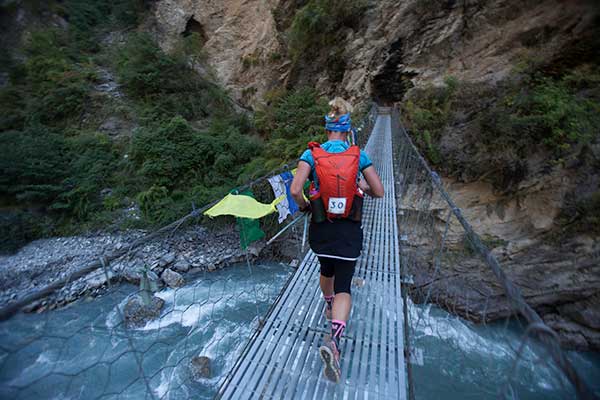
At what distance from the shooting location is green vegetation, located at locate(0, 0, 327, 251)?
6637mm

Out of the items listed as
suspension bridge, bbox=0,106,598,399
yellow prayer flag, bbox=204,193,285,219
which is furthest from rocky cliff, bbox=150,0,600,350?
yellow prayer flag, bbox=204,193,285,219

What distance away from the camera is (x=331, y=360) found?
114cm

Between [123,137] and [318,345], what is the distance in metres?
10.1

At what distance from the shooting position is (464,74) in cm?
602

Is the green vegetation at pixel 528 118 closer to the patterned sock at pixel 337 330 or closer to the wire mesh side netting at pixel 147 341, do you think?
the wire mesh side netting at pixel 147 341

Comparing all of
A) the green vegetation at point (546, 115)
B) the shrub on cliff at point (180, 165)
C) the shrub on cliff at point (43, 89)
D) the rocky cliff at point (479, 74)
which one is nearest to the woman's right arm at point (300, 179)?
the rocky cliff at point (479, 74)

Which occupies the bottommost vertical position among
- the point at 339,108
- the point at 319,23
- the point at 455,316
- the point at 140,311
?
the point at 455,316

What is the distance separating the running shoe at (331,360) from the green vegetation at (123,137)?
5722 millimetres

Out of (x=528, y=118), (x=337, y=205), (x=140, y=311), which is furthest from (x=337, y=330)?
(x=528, y=118)

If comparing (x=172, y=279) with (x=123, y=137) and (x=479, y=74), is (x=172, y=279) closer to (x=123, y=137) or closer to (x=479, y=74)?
(x=123, y=137)

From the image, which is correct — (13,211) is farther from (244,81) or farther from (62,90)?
(244,81)

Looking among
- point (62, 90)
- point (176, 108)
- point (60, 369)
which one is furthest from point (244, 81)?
point (60, 369)

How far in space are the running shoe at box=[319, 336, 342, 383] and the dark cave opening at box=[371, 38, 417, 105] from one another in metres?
8.56

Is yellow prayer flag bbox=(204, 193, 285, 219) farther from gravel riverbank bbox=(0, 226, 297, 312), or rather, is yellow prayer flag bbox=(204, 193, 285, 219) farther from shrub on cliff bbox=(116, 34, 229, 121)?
shrub on cliff bbox=(116, 34, 229, 121)
